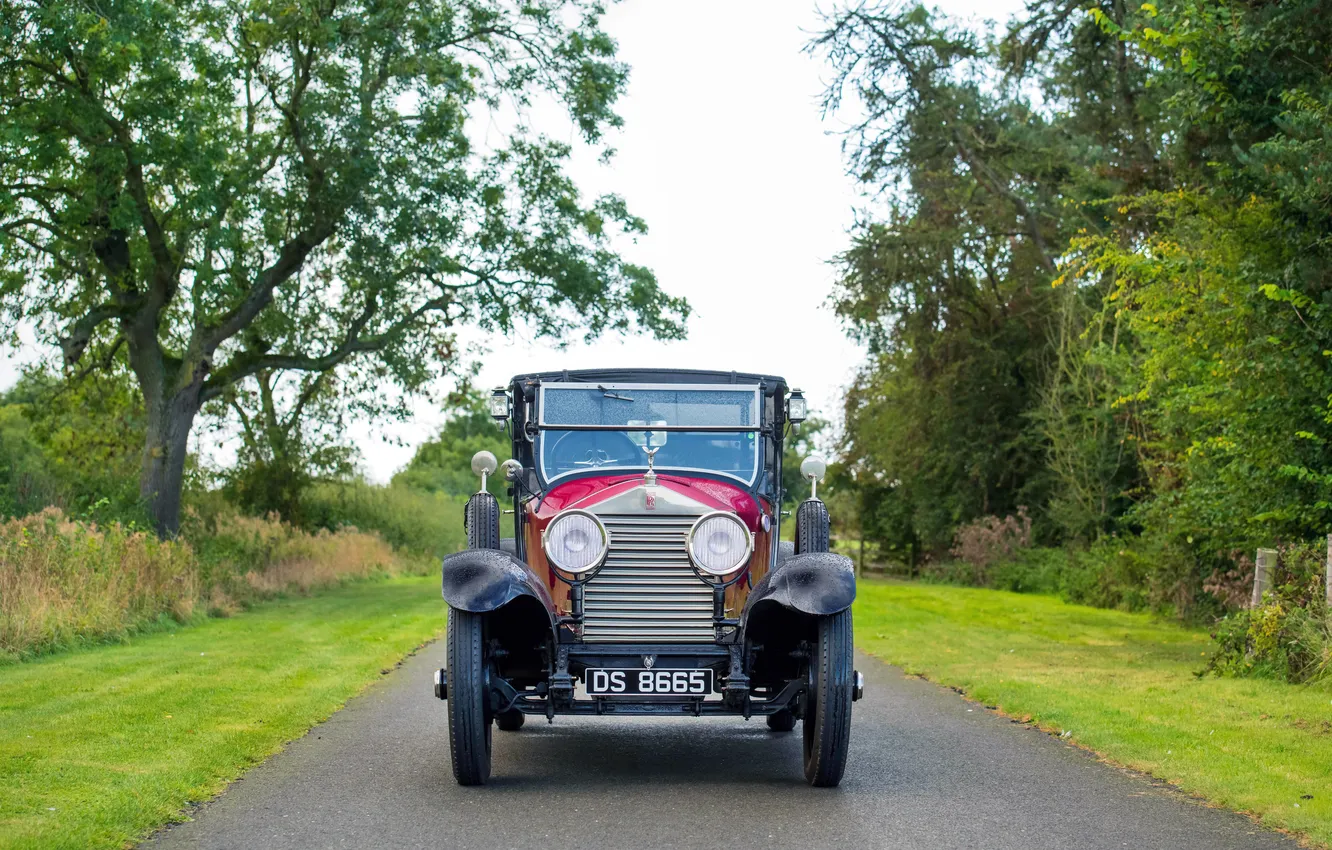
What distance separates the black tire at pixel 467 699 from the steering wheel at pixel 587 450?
1.81 meters

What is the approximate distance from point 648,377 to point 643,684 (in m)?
2.52

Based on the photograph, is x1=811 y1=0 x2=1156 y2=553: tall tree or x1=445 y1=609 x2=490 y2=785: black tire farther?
x1=811 y1=0 x2=1156 y2=553: tall tree

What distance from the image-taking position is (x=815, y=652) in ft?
26.3

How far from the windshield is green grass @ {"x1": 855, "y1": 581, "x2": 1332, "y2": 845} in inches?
123

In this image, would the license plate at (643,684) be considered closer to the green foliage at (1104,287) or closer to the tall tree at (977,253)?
the green foliage at (1104,287)

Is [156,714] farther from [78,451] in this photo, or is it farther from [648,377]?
[78,451]

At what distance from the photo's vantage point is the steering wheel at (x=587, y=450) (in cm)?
946

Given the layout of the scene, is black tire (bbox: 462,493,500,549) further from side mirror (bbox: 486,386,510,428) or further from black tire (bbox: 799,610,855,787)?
black tire (bbox: 799,610,855,787)

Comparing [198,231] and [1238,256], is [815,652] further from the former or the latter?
[198,231]

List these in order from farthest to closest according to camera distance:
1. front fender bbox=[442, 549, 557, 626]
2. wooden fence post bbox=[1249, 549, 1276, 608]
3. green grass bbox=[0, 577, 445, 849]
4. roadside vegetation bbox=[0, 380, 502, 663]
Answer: roadside vegetation bbox=[0, 380, 502, 663]
wooden fence post bbox=[1249, 549, 1276, 608]
front fender bbox=[442, 549, 557, 626]
green grass bbox=[0, 577, 445, 849]

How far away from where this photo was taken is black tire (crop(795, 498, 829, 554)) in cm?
909

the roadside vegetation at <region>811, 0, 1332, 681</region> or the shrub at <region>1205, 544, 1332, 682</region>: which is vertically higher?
the roadside vegetation at <region>811, 0, 1332, 681</region>

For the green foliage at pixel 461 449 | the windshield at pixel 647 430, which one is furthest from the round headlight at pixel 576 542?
the green foliage at pixel 461 449

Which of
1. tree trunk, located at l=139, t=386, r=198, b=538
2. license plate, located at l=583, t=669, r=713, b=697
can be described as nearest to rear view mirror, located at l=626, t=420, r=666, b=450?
license plate, located at l=583, t=669, r=713, b=697
